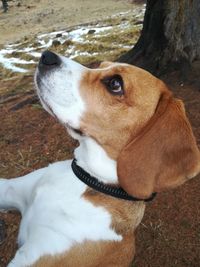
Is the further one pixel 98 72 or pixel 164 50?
pixel 164 50

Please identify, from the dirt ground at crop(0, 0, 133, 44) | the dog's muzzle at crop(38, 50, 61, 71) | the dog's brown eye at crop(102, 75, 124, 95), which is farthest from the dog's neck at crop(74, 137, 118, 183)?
the dirt ground at crop(0, 0, 133, 44)

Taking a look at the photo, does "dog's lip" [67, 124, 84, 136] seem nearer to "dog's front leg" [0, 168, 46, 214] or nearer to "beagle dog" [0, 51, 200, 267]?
"beagle dog" [0, 51, 200, 267]

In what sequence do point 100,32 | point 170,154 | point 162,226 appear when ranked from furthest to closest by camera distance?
point 100,32 < point 162,226 < point 170,154

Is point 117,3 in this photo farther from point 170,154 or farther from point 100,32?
point 170,154

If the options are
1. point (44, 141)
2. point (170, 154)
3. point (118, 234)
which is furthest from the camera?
point (44, 141)

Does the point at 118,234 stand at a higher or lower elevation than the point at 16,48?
higher

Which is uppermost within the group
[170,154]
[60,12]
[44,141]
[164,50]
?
[170,154]

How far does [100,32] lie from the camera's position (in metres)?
15.1

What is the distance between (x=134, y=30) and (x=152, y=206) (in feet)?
29.2

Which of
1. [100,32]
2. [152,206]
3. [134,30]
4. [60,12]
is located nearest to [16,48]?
[100,32]

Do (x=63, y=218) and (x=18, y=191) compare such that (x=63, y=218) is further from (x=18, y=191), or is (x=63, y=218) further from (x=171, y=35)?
(x=171, y=35)

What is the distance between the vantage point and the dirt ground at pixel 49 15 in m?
19.2

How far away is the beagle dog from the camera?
367 centimetres

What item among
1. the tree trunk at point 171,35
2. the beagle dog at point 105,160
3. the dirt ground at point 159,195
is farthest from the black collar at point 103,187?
the tree trunk at point 171,35
